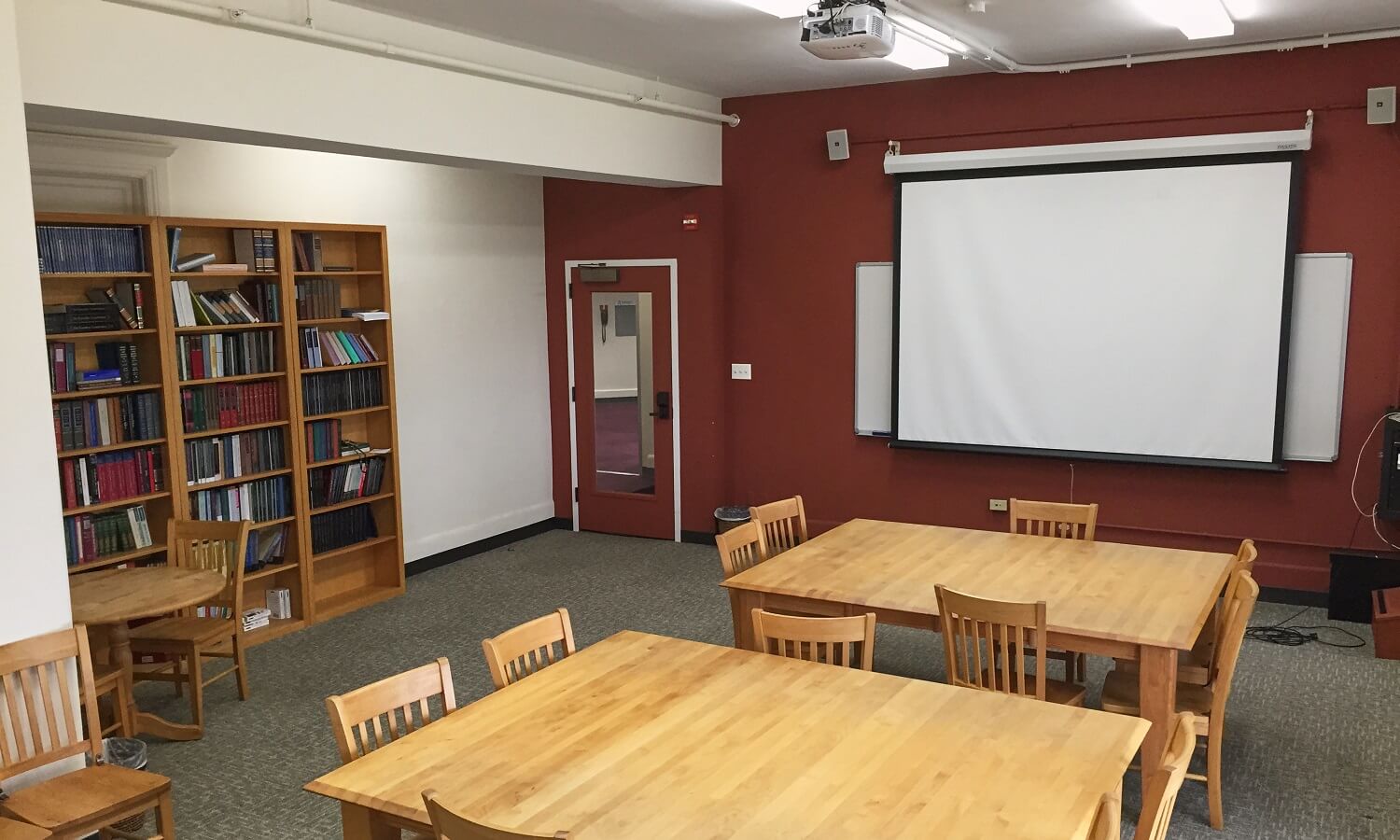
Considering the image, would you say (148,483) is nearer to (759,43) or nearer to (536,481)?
(536,481)

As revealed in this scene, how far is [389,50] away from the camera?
503 centimetres

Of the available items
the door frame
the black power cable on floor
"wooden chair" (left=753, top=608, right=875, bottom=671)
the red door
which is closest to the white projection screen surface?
the black power cable on floor

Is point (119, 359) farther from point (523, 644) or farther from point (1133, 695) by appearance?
point (1133, 695)

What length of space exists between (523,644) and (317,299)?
3.74 metres

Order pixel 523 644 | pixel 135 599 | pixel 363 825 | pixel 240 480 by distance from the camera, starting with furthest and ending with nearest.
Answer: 1. pixel 240 480
2. pixel 135 599
3. pixel 523 644
4. pixel 363 825

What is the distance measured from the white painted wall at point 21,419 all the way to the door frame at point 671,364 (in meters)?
4.92

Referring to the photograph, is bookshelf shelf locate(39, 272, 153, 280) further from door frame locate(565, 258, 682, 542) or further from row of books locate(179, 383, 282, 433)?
door frame locate(565, 258, 682, 542)

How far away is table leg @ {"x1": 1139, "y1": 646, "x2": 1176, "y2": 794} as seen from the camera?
362cm

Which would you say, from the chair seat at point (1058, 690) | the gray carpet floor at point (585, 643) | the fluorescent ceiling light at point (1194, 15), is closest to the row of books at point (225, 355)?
the gray carpet floor at point (585, 643)

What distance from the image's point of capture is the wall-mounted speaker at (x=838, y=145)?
24.4 feet

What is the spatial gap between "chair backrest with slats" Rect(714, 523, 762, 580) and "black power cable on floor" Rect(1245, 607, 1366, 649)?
9.71 ft

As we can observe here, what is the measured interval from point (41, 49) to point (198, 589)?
2290mm

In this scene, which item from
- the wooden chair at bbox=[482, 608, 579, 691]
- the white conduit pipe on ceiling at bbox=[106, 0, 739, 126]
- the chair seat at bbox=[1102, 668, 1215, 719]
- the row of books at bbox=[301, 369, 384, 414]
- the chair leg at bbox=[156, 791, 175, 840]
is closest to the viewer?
the wooden chair at bbox=[482, 608, 579, 691]

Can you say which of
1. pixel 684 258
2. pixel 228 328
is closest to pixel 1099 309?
pixel 684 258
